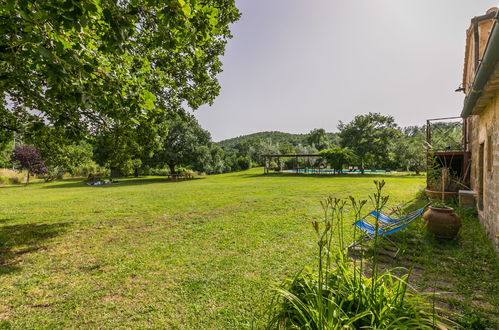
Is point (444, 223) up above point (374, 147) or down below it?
below

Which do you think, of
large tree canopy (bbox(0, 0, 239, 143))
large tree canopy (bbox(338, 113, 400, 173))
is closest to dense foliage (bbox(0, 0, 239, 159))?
large tree canopy (bbox(0, 0, 239, 143))

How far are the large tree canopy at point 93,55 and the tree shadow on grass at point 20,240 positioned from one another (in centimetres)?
274

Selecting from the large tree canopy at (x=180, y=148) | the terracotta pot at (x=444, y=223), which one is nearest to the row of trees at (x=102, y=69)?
the terracotta pot at (x=444, y=223)

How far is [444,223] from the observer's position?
4992 millimetres

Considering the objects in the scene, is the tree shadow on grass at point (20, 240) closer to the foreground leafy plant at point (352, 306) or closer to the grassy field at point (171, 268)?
the grassy field at point (171, 268)

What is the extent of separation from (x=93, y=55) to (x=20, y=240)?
526 cm

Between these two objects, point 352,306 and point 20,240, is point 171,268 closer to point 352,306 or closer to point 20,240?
point 352,306

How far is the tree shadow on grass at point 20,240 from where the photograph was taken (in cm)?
452

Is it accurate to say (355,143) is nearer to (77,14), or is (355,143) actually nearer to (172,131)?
(172,131)

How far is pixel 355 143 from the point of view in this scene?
105 ft

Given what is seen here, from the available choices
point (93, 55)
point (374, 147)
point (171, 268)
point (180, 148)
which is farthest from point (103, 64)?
point (374, 147)

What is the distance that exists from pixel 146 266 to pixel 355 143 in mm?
33135

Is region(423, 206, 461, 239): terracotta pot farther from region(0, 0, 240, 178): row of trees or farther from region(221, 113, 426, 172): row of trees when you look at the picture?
region(221, 113, 426, 172): row of trees

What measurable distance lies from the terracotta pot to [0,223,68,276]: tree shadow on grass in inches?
340
